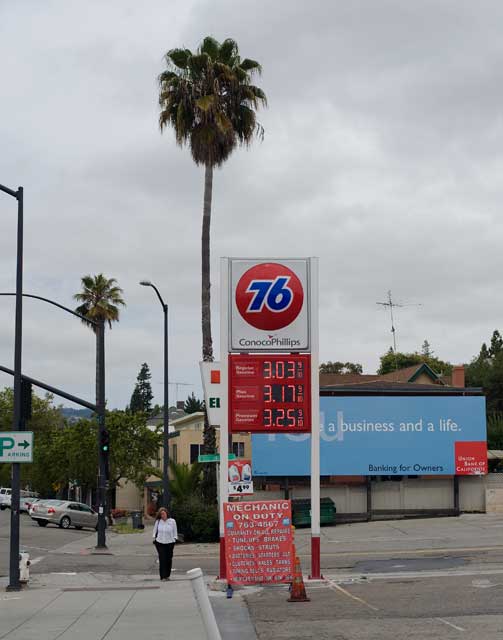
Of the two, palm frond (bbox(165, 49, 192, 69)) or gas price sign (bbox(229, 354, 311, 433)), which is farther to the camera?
palm frond (bbox(165, 49, 192, 69))

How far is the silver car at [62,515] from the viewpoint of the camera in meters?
46.8

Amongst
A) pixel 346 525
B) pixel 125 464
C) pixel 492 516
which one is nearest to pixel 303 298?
pixel 346 525

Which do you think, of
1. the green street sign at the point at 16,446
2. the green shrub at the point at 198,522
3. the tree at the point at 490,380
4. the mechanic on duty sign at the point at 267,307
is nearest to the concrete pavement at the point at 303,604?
the green street sign at the point at 16,446

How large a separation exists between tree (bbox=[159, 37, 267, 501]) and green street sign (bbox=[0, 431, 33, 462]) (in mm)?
15178

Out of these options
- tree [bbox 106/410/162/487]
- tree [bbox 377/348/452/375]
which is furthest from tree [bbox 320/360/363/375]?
tree [bbox 106/410/162/487]

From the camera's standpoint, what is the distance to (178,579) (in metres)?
21.6

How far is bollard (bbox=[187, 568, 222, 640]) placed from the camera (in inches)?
516

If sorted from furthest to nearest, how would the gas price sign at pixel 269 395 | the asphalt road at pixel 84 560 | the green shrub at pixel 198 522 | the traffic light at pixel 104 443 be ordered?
the green shrub at pixel 198 522
the traffic light at pixel 104 443
the asphalt road at pixel 84 560
the gas price sign at pixel 269 395

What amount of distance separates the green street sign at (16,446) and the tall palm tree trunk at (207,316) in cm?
1457

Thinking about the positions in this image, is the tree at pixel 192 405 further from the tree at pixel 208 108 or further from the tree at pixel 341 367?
the tree at pixel 208 108

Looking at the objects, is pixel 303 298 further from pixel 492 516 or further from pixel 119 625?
pixel 492 516

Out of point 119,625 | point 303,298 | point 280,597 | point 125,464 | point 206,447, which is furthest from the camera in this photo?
point 125,464

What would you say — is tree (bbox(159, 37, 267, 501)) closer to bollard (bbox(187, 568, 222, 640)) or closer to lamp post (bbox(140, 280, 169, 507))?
lamp post (bbox(140, 280, 169, 507))

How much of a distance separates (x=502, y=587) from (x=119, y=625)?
822 cm
